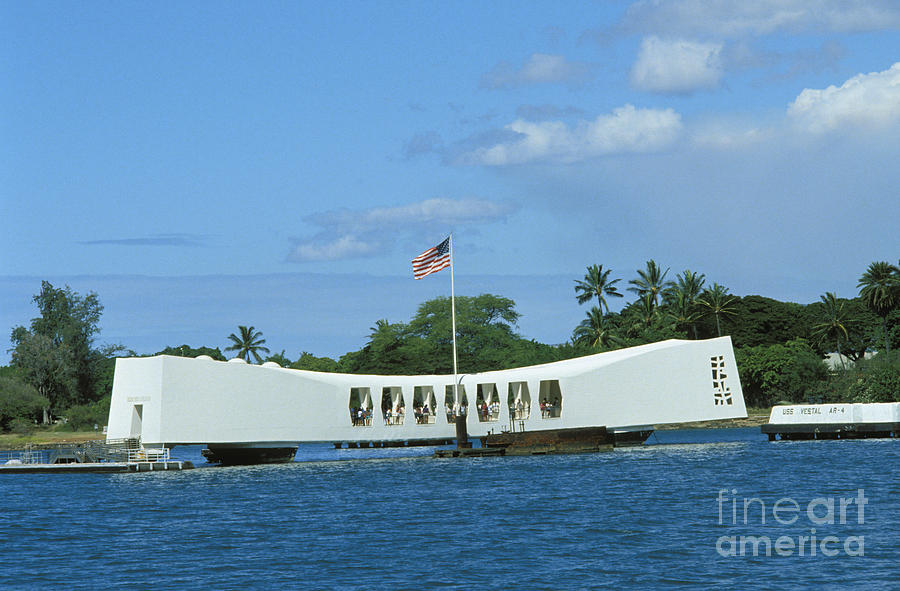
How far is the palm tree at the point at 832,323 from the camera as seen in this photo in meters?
93.6

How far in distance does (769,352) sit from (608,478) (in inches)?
2165

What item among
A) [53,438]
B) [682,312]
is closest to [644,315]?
[682,312]

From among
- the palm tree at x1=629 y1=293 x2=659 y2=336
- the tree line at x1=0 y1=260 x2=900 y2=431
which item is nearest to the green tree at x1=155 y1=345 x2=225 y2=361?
the tree line at x1=0 y1=260 x2=900 y2=431

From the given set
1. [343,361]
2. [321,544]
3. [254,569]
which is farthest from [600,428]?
[343,361]

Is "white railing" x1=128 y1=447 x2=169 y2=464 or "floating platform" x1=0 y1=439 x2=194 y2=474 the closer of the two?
"floating platform" x1=0 y1=439 x2=194 y2=474

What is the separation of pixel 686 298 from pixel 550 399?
133 feet

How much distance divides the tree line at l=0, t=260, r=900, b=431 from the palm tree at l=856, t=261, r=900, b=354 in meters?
0.08

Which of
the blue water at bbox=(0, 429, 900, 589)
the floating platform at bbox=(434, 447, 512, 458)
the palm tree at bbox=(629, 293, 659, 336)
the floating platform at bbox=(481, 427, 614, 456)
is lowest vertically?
the blue water at bbox=(0, 429, 900, 589)

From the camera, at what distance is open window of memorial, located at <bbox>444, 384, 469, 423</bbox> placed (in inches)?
2248

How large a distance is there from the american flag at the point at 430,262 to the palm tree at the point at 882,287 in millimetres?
45303

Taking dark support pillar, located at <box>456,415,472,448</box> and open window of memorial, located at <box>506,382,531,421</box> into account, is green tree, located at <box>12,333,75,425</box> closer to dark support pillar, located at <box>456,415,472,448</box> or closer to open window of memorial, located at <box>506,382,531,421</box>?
open window of memorial, located at <box>506,382,531,421</box>

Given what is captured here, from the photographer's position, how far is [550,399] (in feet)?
197

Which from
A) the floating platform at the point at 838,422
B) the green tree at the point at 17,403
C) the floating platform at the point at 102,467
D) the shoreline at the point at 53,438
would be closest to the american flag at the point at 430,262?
the floating platform at the point at 102,467

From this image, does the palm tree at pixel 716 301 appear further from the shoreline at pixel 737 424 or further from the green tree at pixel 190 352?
the green tree at pixel 190 352
